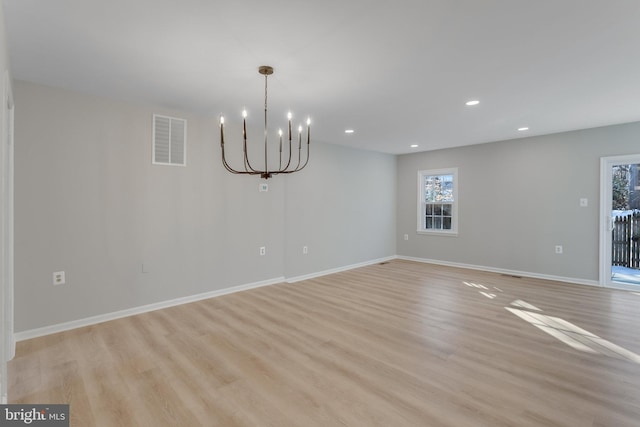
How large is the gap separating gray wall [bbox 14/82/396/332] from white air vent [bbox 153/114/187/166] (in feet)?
0.25

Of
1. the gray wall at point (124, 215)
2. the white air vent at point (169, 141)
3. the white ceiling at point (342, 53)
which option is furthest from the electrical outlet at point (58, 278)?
the white ceiling at point (342, 53)

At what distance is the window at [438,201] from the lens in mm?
6629

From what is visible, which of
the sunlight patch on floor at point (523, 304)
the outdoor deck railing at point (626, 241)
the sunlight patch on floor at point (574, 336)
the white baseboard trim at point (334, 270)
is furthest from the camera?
the white baseboard trim at point (334, 270)

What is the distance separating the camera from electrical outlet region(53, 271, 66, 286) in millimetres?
3185

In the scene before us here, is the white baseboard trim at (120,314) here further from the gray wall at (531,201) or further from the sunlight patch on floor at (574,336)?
the gray wall at (531,201)

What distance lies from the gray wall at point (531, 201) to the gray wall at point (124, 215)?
134 inches

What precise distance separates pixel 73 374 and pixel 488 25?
396cm

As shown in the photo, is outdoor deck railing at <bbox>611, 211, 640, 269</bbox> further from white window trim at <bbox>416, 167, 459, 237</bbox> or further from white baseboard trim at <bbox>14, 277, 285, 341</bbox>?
white baseboard trim at <bbox>14, 277, 285, 341</bbox>

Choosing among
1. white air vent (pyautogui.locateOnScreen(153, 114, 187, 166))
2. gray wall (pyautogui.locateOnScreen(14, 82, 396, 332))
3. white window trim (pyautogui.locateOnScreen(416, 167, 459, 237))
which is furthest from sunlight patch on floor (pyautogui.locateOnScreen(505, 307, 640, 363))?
white air vent (pyautogui.locateOnScreen(153, 114, 187, 166))

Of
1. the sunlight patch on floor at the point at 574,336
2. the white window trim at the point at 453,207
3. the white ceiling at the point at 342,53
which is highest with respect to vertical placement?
the white ceiling at the point at 342,53

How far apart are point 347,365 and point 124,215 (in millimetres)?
2995

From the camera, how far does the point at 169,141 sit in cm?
397

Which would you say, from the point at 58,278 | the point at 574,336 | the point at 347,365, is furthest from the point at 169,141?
the point at 574,336

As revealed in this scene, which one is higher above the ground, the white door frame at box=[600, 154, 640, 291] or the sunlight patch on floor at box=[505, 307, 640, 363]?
the white door frame at box=[600, 154, 640, 291]
